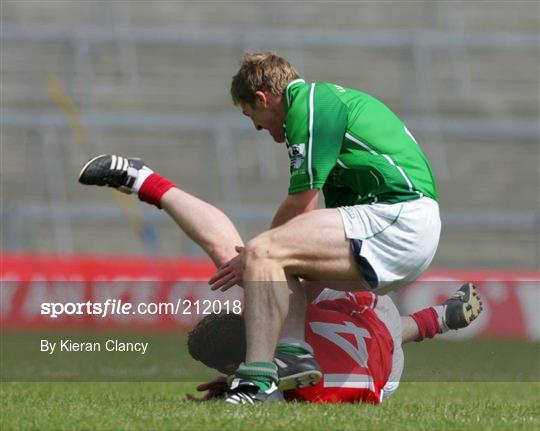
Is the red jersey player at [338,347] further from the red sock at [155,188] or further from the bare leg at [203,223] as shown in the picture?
the red sock at [155,188]

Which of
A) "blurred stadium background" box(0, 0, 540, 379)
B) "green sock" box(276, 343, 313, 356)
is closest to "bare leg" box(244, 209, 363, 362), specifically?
"green sock" box(276, 343, 313, 356)

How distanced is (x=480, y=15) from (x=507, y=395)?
46.8ft

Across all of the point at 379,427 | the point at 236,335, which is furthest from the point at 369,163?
the point at 379,427

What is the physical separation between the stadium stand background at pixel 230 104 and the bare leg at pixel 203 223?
29.1 ft

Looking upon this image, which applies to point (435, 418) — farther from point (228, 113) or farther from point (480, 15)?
point (480, 15)

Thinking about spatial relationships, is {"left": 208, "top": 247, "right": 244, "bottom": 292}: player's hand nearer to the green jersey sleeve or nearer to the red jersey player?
the red jersey player

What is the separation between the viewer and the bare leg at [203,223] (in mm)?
6414

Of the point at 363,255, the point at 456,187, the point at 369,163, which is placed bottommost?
the point at 456,187

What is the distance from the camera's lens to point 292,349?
592 centimetres

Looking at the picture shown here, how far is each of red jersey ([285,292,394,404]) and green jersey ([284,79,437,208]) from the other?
0.56 metres

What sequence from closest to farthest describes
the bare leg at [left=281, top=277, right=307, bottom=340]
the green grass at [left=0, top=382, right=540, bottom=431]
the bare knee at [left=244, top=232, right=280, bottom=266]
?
the green grass at [left=0, top=382, right=540, bottom=431]
the bare knee at [left=244, top=232, right=280, bottom=266]
the bare leg at [left=281, top=277, right=307, bottom=340]

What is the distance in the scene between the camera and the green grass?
16.4 ft

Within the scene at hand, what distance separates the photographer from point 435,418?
217 inches

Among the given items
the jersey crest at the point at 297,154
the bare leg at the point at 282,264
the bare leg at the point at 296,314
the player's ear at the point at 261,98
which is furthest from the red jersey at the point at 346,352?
the player's ear at the point at 261,98
